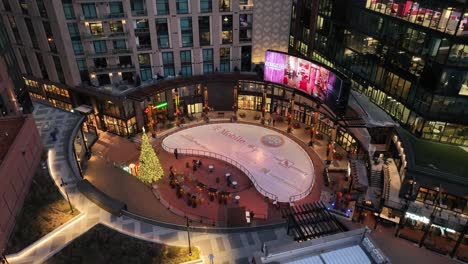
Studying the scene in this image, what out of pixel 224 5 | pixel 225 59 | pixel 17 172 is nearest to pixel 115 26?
pixel 224 5

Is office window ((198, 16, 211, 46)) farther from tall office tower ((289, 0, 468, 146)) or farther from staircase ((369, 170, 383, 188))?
staircase ((369, 170, 383, 188))

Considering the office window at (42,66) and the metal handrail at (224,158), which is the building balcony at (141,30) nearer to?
the office window at (42,66)

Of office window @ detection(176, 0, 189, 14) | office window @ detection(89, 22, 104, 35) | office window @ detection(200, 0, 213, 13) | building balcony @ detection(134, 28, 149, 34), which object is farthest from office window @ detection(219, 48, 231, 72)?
office window @ detection(89, 22, 104, 35)

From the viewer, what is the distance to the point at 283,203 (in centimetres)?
4766

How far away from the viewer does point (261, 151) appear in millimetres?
56500

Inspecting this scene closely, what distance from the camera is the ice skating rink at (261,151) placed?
50.4 meters

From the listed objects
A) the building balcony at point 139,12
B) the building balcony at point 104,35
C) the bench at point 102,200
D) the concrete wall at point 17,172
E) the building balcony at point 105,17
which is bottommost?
the bench at point 102,200

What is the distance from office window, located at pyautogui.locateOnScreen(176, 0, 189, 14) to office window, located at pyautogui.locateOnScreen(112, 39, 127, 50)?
35.4ft

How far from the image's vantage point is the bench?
39438mm

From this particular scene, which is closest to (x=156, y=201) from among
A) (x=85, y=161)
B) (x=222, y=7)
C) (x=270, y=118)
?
(x=85, y=161)

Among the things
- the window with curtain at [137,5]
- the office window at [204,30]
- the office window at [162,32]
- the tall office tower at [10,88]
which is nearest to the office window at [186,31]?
the office window at [204,30]

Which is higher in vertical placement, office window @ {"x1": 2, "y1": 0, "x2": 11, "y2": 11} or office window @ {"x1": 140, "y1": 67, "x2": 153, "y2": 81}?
office window @ {"x1": 2, "y1": 0, "x2": 11, "y2": 11}

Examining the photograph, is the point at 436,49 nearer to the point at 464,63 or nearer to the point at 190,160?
the point at 464,63

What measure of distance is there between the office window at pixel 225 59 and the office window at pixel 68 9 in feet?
82.1
